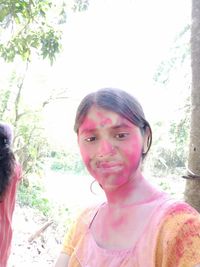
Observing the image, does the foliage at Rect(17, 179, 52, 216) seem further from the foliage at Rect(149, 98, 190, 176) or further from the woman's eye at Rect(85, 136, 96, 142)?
the woman's eye at Rect(85, 136, 96, 142)

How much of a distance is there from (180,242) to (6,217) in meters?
1.58

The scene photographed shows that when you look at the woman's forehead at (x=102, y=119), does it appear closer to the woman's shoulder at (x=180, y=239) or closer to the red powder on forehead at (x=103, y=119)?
the red powder on forehead at (x=103, y=119)

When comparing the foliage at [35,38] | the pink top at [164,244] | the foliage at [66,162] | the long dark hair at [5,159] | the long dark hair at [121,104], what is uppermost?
the foliage at [35,38]

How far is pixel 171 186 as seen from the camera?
6141 millimetres

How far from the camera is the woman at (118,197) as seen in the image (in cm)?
77

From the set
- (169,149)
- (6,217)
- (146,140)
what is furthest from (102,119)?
(169,149)

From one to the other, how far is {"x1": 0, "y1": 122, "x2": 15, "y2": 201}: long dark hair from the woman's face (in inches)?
47.3

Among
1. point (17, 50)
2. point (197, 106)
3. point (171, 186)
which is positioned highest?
point (17, 50)

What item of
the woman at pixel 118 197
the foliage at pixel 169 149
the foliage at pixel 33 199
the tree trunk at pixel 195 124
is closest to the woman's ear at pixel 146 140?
the woman at pixel 118 197

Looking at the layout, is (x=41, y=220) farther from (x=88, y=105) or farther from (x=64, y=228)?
(x=88, y=105)

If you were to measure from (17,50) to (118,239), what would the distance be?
191cm

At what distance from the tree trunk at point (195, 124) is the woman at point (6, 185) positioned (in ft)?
3.64

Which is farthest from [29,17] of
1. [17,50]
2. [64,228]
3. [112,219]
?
[64,228]

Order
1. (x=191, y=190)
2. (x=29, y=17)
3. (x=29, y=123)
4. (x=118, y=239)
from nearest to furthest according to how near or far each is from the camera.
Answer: (x=118, y=239)
(x=191, y=190)
(x=29, y=17)
(x=29, y=123)
